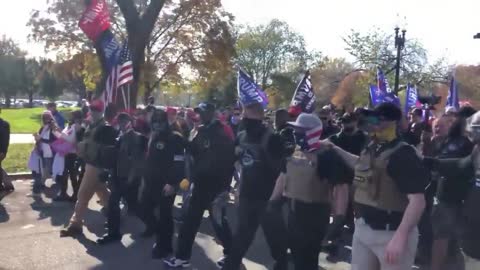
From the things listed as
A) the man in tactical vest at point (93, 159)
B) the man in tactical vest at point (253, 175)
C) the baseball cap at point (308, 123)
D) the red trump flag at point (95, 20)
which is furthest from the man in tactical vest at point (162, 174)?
the red trump flag at point (95, 20)

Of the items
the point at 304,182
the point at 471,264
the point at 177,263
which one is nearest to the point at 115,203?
the point at 177,263

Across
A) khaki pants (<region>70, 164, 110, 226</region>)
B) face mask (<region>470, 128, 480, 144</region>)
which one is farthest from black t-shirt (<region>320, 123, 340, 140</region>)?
face mask (<region>470, 128, 480, 144</region>)

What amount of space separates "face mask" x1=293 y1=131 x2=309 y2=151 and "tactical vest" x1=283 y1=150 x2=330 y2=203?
11 cm

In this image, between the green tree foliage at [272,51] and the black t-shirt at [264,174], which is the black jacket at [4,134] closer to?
the black t-shirt at [264,174]

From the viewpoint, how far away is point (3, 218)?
912 cm

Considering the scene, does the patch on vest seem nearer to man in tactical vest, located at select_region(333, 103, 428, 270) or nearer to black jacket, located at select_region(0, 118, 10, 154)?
man in tactical vest, located at select_region(333, 103, 428, 270)

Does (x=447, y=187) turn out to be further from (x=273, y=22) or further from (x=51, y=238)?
(x=273, y=22)

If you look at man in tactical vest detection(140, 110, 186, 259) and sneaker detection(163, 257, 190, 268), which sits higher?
man in tactical vest detection(140, 110, 186, 259)

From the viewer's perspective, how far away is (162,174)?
6.98 m

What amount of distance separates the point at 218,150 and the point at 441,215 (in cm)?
228

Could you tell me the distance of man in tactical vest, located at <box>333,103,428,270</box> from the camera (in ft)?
12.5

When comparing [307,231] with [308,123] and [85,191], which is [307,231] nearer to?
[308,123]

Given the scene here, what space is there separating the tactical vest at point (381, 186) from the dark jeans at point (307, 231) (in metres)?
1.16

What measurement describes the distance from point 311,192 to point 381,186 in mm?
1272
